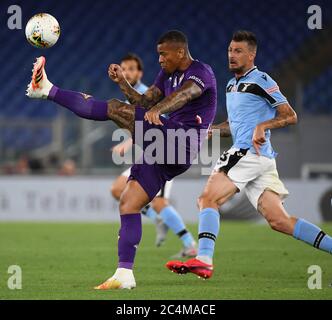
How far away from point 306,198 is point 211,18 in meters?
7.27

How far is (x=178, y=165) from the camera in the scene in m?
6.83

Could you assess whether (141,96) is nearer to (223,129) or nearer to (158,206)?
(223,129)

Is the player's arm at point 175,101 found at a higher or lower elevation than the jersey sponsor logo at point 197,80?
lower

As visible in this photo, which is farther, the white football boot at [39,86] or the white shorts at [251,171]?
the white shorts at [251,171]

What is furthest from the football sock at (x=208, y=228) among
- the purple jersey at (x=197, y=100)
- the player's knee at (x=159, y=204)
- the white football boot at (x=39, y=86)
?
the player's knee at (x=159, y=204)

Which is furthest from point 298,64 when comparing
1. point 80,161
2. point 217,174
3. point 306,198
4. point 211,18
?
point 217,174

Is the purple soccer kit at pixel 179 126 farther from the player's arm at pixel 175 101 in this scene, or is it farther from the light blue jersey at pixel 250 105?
the light blue jersey at pixel 250 105

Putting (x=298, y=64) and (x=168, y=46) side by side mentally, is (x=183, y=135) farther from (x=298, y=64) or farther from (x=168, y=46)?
(x=298, y=64)

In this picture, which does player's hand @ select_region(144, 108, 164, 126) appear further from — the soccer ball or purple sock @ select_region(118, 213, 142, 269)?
the soccer ball

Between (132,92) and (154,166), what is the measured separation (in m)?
0.64

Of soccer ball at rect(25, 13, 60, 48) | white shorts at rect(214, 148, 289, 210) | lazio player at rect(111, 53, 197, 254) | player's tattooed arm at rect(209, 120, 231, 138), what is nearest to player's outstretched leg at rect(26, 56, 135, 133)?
soccer ball at rect(25, 13, 60, 48)

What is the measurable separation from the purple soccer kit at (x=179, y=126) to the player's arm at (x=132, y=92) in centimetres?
10

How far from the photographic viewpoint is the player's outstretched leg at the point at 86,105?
21.4 feet

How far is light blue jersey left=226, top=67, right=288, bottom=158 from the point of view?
6.89 meters
